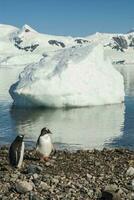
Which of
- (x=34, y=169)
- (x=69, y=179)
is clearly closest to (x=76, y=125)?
(x=34, y=169)

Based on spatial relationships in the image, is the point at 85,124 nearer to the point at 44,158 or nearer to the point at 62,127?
the point at 62,127

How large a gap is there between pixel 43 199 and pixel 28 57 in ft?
546

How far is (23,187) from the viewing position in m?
11.0

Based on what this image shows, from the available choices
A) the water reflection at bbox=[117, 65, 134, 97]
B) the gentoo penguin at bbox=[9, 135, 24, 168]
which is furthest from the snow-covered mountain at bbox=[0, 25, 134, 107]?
the gentoo penguin at bbox=[9, 135, 24, 168]

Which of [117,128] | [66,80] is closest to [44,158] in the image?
[117,128]

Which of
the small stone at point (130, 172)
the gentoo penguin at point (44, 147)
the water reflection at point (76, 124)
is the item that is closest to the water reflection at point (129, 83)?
the water reflection at point (76, 124)

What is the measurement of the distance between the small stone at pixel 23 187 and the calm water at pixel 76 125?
1016cm

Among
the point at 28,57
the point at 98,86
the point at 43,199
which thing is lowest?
the point at 43,199

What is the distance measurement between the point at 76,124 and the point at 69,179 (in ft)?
55.4

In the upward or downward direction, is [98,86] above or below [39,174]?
above

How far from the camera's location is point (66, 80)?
1391 inches

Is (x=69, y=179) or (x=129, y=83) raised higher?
(x=129, y=83)

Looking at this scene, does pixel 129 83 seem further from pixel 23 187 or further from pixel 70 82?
pixel 23 187

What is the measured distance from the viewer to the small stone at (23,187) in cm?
1094
